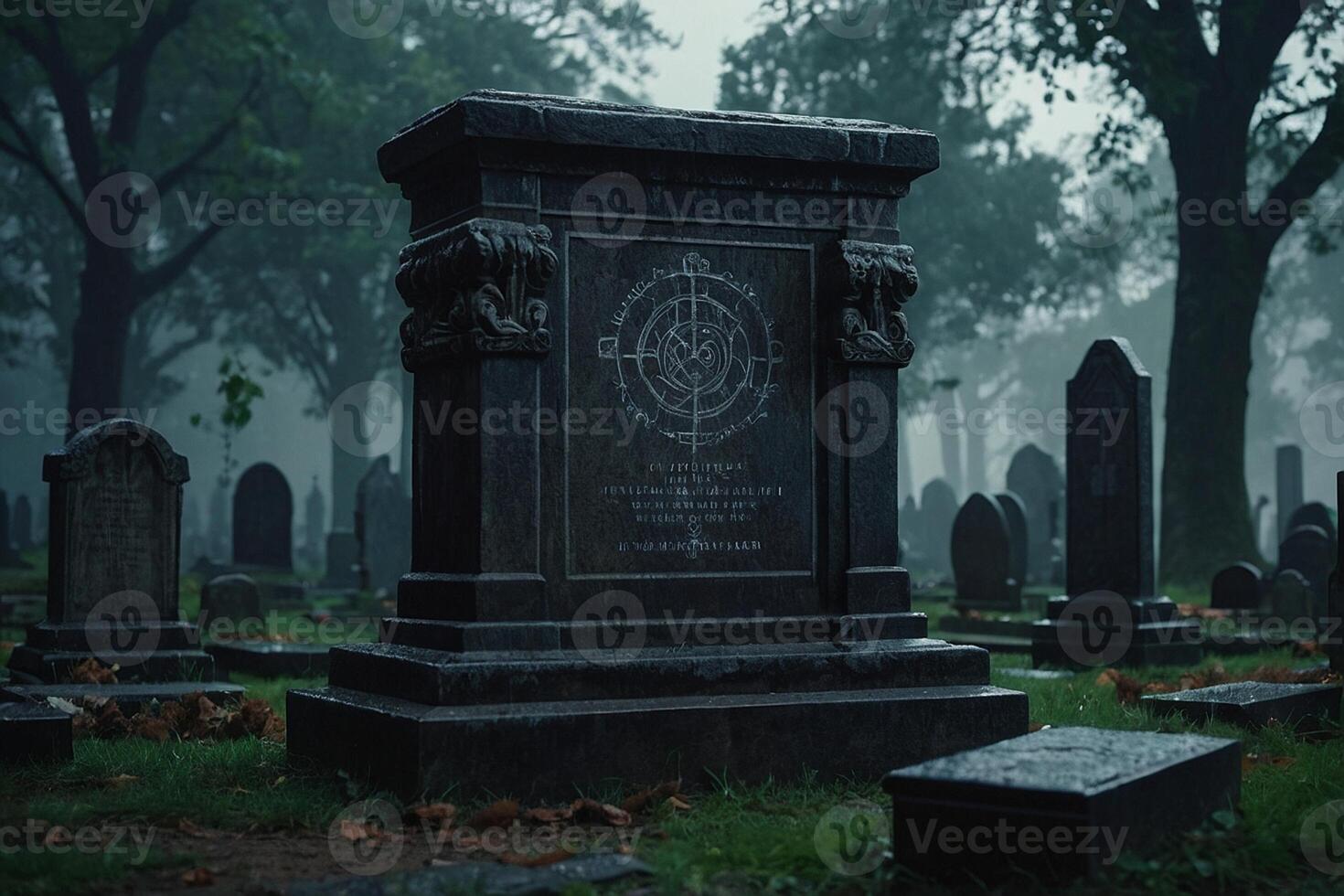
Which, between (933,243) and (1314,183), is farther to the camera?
(933,243)

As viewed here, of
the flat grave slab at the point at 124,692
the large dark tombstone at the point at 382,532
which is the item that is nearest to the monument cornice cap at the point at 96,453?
the flat grave slab at the point at 124,692

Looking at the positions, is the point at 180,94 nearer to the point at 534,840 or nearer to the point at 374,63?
the point at 374,63

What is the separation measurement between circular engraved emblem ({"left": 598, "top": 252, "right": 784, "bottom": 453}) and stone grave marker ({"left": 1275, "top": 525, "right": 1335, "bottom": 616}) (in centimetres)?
1130

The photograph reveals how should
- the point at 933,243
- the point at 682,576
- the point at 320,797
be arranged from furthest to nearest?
the point at 933,243
the point at 682,576
the point at 320,797

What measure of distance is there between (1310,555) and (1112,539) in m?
5.76

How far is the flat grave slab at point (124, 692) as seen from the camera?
791 centimetres

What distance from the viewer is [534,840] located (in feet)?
15.8

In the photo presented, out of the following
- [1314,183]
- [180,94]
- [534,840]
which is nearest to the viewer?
[534,840]

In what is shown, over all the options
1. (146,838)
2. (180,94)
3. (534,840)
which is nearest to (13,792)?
(146,838)

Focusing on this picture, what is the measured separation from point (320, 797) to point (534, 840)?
1.09 m

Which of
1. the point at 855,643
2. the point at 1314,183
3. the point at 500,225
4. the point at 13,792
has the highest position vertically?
the point at 1314,183

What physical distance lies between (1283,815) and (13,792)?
4605 mm

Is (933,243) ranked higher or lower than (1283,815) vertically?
higher

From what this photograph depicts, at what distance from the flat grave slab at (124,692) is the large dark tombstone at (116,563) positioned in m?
0.64
